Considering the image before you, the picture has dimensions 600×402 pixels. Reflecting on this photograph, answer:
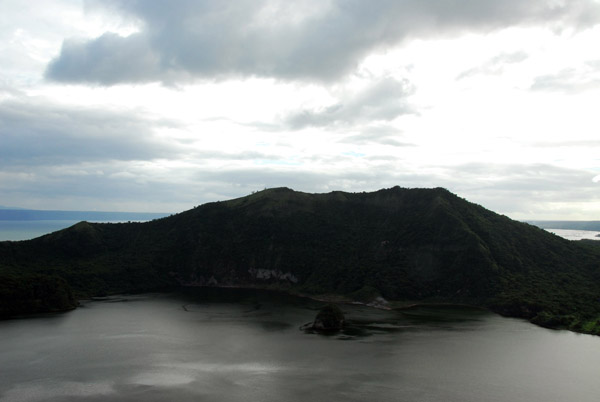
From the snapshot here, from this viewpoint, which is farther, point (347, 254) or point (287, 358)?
point (347, 254)

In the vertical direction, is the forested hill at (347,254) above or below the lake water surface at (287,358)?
above

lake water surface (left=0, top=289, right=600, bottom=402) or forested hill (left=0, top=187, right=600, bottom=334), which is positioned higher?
forested hill (left=0, top=187, right=600, bottom=334)

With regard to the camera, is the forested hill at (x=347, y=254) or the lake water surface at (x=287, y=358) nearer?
the lake water surface at (x=287, y=358)

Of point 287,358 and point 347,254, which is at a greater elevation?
point 347,254
